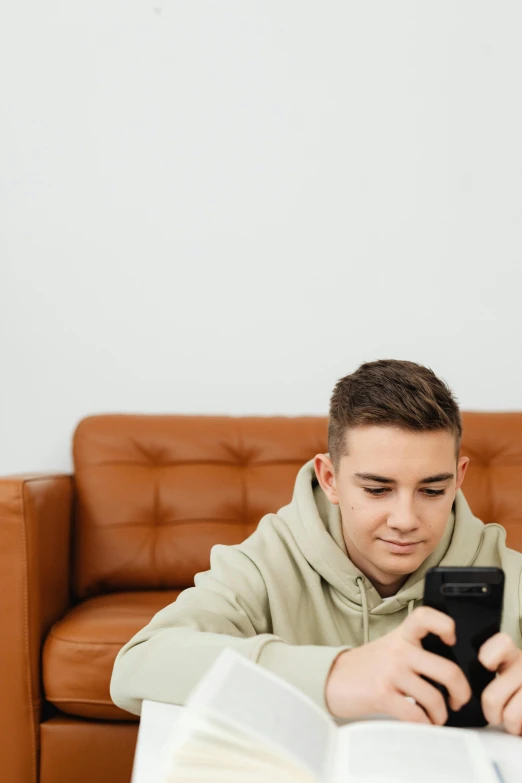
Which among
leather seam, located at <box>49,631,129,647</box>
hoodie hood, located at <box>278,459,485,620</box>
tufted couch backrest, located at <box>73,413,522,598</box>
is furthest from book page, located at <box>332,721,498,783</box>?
tufted couch backrest, located at <box>73,413,522,598</box>

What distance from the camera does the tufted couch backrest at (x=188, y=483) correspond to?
190 cm

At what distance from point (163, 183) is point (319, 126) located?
1.57 ft

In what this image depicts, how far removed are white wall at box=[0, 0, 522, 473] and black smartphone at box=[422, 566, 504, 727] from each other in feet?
5.08

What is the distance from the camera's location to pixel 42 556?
1.60 m

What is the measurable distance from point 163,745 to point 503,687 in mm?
295

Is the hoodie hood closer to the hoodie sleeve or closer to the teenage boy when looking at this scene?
the teenage boy

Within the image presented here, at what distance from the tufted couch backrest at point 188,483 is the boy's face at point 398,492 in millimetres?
904

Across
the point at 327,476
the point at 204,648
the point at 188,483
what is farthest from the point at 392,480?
the point at 188,483

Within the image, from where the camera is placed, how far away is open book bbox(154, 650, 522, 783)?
0.53 metres

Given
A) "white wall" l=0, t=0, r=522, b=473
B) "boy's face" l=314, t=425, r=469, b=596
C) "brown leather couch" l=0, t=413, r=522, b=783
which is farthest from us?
"white wall" l=0, t=0, r=522, b=473

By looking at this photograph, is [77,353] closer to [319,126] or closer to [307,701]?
[319,126]

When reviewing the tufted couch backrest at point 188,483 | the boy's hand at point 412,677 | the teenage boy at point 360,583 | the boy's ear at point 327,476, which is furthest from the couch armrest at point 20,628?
the boy's hand at point 412,677

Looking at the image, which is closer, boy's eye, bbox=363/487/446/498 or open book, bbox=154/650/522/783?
open book, bbox=154/650/522/783

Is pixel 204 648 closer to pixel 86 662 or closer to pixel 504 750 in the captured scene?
pixel 504 750
